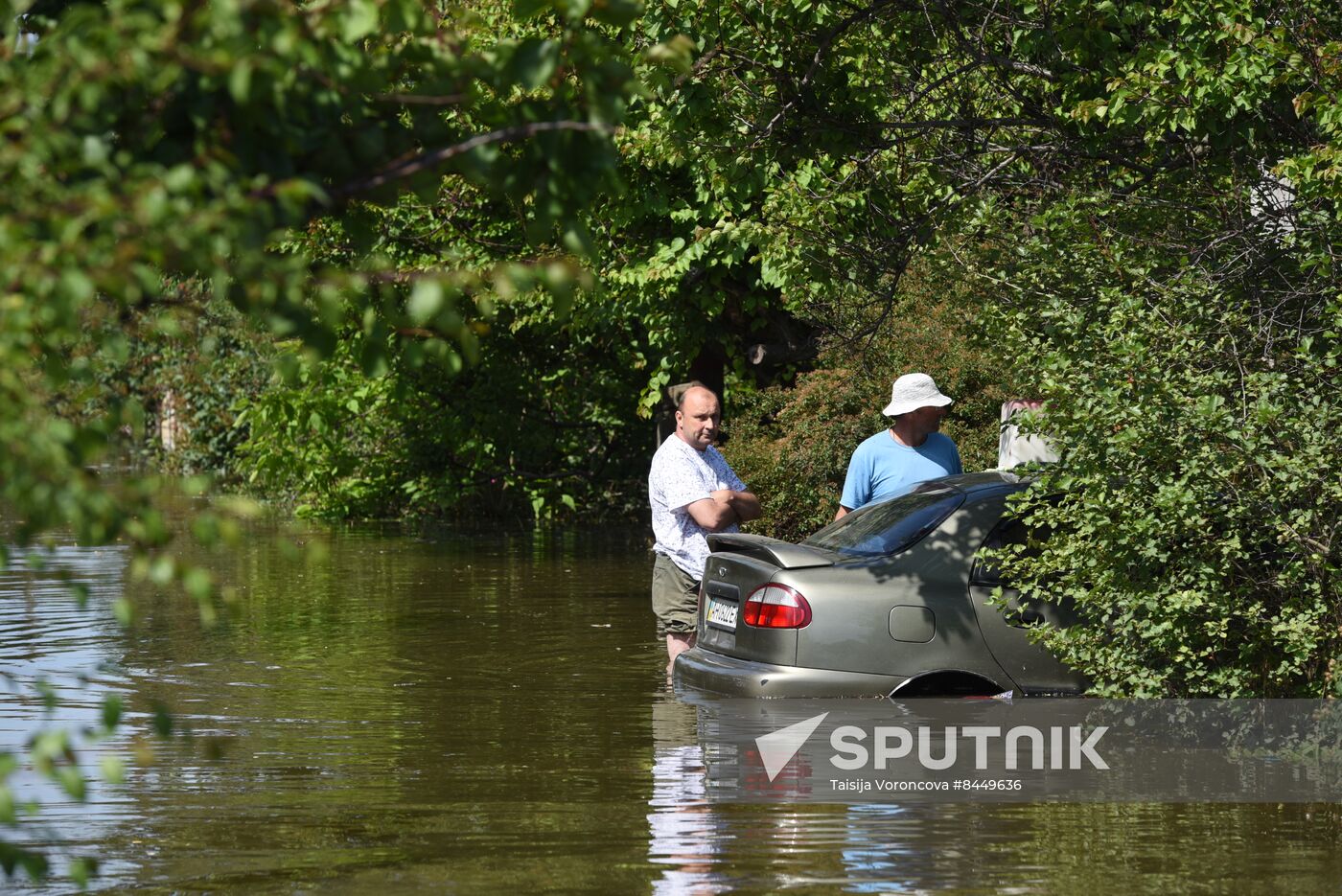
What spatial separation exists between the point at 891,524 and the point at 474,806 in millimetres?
2581

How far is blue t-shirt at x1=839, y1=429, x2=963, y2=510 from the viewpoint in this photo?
9766 millimetres

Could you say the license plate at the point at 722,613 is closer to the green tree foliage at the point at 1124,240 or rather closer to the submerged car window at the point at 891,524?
the submerged car window at the point at 891,524

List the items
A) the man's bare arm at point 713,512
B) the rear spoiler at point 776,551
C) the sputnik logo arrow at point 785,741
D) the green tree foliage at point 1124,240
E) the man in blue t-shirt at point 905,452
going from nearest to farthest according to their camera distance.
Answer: the green tree foliage at point 1124,240 < the sputnik logo arrow at point 785,741 < the rear spoiler at point 776,551 < the man's bare arm at point 713,512 < the man in blue t-shirt at point 905,452

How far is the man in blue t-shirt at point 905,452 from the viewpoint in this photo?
31.8 ft

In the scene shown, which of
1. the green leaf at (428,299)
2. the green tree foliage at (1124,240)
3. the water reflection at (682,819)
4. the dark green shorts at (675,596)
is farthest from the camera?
the dark green shorts at (675,596)

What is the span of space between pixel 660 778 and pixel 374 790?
1.28 m

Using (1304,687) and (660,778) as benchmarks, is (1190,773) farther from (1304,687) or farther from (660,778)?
(660,778)

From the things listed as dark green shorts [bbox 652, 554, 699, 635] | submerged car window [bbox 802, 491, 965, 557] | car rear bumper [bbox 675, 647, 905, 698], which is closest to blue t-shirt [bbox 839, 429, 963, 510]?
submerged car window [bbox 802, 491, 965, 557]

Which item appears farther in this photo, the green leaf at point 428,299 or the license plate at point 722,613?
the license plate at point 722,613

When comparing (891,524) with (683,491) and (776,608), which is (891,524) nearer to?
(776,608)

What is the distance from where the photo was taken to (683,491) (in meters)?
9.20

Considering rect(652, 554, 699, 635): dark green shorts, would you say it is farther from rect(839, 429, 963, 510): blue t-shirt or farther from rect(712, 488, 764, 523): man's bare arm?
rect(839, 429, 963, 510): blue t-shirt

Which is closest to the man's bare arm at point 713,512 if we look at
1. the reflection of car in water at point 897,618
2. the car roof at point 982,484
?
the reflection of car in water at point 897,618

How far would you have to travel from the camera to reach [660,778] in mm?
7980
